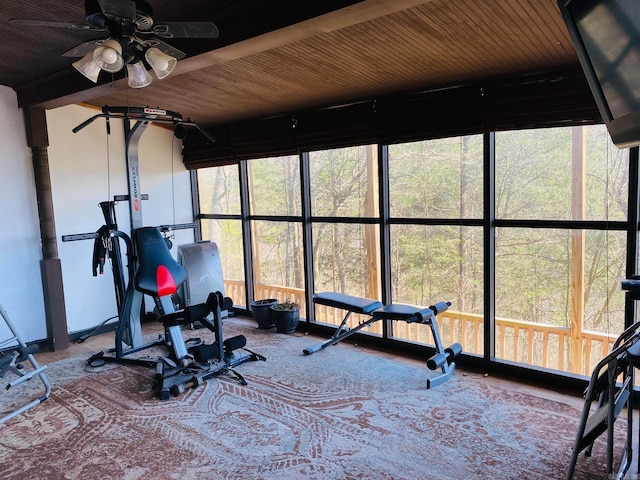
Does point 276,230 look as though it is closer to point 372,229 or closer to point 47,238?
point 372,229

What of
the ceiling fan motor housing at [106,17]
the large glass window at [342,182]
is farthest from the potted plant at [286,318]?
the ceiling fan motor housing at [106,17]

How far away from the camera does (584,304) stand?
147 inches

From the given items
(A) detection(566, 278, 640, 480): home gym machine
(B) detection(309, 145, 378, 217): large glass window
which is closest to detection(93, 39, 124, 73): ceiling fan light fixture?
(B) detection(309, 145, 378, 217): large glass window

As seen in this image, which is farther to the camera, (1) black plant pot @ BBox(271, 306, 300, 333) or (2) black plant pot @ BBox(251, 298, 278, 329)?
(2) black plant pot @ BBox(251, 298, 278, 329)

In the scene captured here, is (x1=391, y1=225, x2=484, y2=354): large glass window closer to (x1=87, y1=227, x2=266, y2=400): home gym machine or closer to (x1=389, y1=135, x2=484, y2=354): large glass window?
(x1=389, y1=135, x2=484, y2=354): large glass window

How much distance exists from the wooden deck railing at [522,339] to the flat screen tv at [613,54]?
96.7 inches

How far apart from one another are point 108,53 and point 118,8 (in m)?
0.37

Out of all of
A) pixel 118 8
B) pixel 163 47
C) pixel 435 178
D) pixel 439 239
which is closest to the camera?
pixel 118 8

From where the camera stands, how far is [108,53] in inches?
89.3

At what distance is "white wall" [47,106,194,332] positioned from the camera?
16.2ft

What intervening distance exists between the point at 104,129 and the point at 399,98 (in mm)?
3648

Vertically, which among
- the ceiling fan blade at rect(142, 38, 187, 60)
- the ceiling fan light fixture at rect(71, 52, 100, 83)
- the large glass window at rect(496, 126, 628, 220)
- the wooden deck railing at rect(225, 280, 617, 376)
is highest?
the ceiling fan blade at rect(142, 38, 187, 60)

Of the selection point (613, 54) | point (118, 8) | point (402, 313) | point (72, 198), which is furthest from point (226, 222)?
point (613, 54)

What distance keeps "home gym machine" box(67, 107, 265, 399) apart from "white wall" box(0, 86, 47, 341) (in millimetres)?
1005
